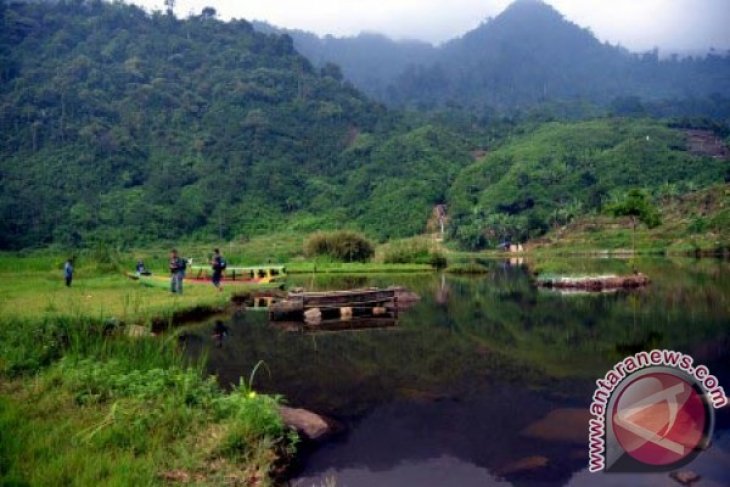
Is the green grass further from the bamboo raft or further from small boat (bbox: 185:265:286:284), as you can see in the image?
the bamboo raft

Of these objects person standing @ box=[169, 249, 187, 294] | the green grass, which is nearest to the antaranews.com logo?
person standing @ box=[169, 249, 187, 294]

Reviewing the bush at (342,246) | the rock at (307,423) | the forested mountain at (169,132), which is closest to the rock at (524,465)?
the rock at (307,423)

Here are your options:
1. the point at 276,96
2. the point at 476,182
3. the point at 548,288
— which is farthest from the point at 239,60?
the point at 548,288

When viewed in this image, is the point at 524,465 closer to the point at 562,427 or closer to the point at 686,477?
the point at 562,427

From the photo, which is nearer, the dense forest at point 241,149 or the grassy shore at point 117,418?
the grassy shore at point 117,418

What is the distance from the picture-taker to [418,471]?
778 centimetres

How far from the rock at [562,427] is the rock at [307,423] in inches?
118

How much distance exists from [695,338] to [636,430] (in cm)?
880

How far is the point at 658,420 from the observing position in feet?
26.7

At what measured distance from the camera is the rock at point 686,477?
6.93 metres

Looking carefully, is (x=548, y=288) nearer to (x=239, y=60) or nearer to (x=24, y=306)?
(x=24, y=306)

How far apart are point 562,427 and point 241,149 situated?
109 m

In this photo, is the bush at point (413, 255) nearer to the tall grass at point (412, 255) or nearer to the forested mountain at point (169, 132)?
the tall grass at point (412, 255)

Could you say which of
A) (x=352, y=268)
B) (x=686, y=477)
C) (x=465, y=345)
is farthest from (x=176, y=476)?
(x=352, y=268)
